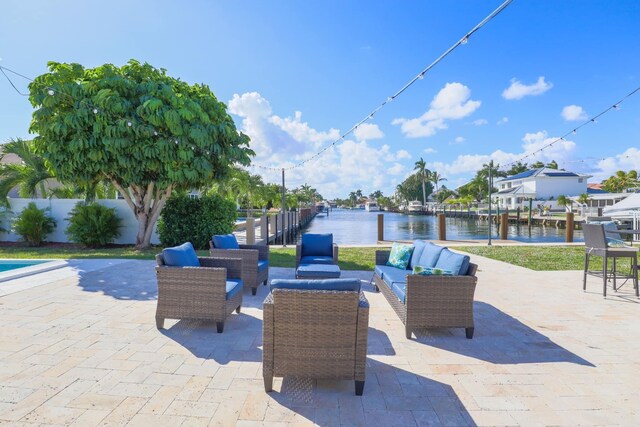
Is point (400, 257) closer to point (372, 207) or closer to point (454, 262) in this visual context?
point (454, 262)

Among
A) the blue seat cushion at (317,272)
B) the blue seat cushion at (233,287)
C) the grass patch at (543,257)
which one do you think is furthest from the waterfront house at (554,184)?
the blue seat cushion at (233,287)

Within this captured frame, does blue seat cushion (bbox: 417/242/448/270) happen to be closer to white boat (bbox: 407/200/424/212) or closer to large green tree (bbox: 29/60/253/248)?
large green tree (bbox: 29/60/253/248)

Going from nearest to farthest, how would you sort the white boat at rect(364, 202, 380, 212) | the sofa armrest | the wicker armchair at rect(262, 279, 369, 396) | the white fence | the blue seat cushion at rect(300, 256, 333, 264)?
the wicker armchair at rect(262, 279, 369, 396) → the sofa armrest → the blue seat cushion at rect(300, 256, 333, 264) → the white fence → the white boat at rect(364, 202, 380, 212)

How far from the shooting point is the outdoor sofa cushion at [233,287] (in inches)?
146

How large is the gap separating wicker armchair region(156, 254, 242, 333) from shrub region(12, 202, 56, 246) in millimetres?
10079

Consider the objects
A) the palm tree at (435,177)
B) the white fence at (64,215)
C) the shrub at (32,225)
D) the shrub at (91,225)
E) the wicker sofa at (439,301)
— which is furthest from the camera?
the palm tree at (435,177)

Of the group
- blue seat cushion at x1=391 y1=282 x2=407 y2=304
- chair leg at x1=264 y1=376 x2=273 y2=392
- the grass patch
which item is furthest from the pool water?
the grass patch

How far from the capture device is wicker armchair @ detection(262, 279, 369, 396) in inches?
96.0

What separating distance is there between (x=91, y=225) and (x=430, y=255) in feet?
33.8

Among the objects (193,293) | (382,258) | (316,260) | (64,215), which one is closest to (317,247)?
(316,260)

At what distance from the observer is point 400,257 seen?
16.6ft

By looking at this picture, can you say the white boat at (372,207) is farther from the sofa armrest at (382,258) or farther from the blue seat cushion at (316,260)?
the sofa armrest at (382,258)

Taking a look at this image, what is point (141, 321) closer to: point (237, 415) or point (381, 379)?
point (237, 415)

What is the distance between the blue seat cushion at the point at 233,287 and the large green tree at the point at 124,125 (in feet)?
17.5
